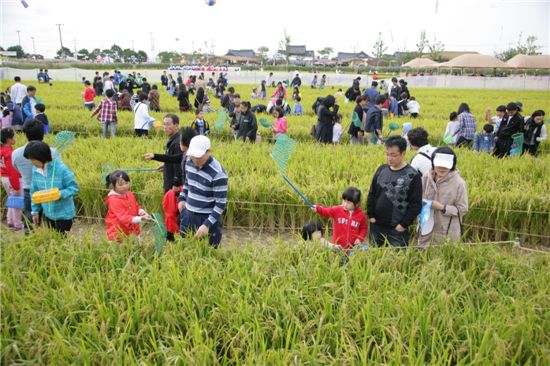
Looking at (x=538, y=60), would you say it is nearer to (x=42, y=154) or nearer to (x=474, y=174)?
(x=474, y=174)

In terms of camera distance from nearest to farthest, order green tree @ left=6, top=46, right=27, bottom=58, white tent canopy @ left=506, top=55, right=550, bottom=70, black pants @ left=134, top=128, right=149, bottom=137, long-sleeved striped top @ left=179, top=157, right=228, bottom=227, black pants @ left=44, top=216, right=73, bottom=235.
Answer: long-sleeved striped top @ left=179, top=157, right=228, bottom=227 < black pants @ left=44, top=216, right=73, bottom=235 < black pants @ left=134, top=128, right=149, bottom=137 < white tent canopy @ left=506, top=55, right=550, bottom=70 < green tree @ left=6, top=46, right=27, bottom=58

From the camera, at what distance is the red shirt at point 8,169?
4.75m

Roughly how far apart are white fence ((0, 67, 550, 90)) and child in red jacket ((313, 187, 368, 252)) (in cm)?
2709

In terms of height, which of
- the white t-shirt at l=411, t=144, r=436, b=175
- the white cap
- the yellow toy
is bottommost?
the yellow toy

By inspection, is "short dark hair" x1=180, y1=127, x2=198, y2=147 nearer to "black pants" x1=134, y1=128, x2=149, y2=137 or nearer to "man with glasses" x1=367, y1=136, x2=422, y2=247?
"man with glasses" x1=367, y1=136, x2=422, y2=247

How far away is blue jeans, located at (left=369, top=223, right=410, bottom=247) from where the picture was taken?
143 inches

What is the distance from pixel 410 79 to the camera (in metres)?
31.3

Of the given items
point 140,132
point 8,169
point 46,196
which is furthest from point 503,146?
point 8,169

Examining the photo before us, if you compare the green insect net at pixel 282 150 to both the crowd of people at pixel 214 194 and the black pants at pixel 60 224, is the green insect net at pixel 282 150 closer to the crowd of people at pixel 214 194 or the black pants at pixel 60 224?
the crowd of people at pixel 214 194

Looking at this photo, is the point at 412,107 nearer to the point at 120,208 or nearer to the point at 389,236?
the point at 389,236

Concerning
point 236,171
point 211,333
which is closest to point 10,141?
point 236,171

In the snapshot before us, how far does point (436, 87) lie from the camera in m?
29.9

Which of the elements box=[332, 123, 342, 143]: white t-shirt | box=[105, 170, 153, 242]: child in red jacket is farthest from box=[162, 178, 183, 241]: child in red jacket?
box=[332, 123, 342, 143]: white t-shirt

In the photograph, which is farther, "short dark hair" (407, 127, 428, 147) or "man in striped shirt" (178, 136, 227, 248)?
"short dark hair" (407, 127, 428, 147)
